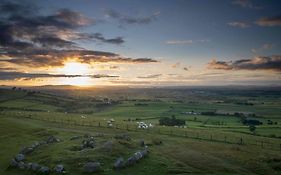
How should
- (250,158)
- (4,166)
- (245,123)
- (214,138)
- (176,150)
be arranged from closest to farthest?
(4,166)
(250,158)
(176,150)
(214,138)
(245,123)

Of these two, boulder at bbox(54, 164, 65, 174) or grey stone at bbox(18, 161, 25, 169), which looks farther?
grey stone at bbox(18, 161, 25, 169)

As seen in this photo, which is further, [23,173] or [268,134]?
Result: [268,134]

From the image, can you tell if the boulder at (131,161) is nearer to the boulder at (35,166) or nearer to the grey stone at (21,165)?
the boulder at (35,166)

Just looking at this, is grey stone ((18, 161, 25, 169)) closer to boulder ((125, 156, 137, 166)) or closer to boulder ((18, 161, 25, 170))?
boulder ((18, 161, 25, 170))

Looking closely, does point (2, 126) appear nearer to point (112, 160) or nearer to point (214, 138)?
point (112, 160)

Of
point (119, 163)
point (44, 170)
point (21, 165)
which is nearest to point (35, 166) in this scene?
point (44, 170)

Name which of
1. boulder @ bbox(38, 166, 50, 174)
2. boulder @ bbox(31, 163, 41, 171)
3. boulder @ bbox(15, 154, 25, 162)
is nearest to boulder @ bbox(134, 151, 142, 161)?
boulder @ bbox(38, 166, 50, 174)

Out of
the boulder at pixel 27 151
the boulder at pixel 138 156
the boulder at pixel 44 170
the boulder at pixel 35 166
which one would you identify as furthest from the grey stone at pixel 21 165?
the boulder at pixel 138 156

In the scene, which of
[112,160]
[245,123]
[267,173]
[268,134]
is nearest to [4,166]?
[112,160]

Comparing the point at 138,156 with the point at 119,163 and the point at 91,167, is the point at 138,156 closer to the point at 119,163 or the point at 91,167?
the point at 119,163
